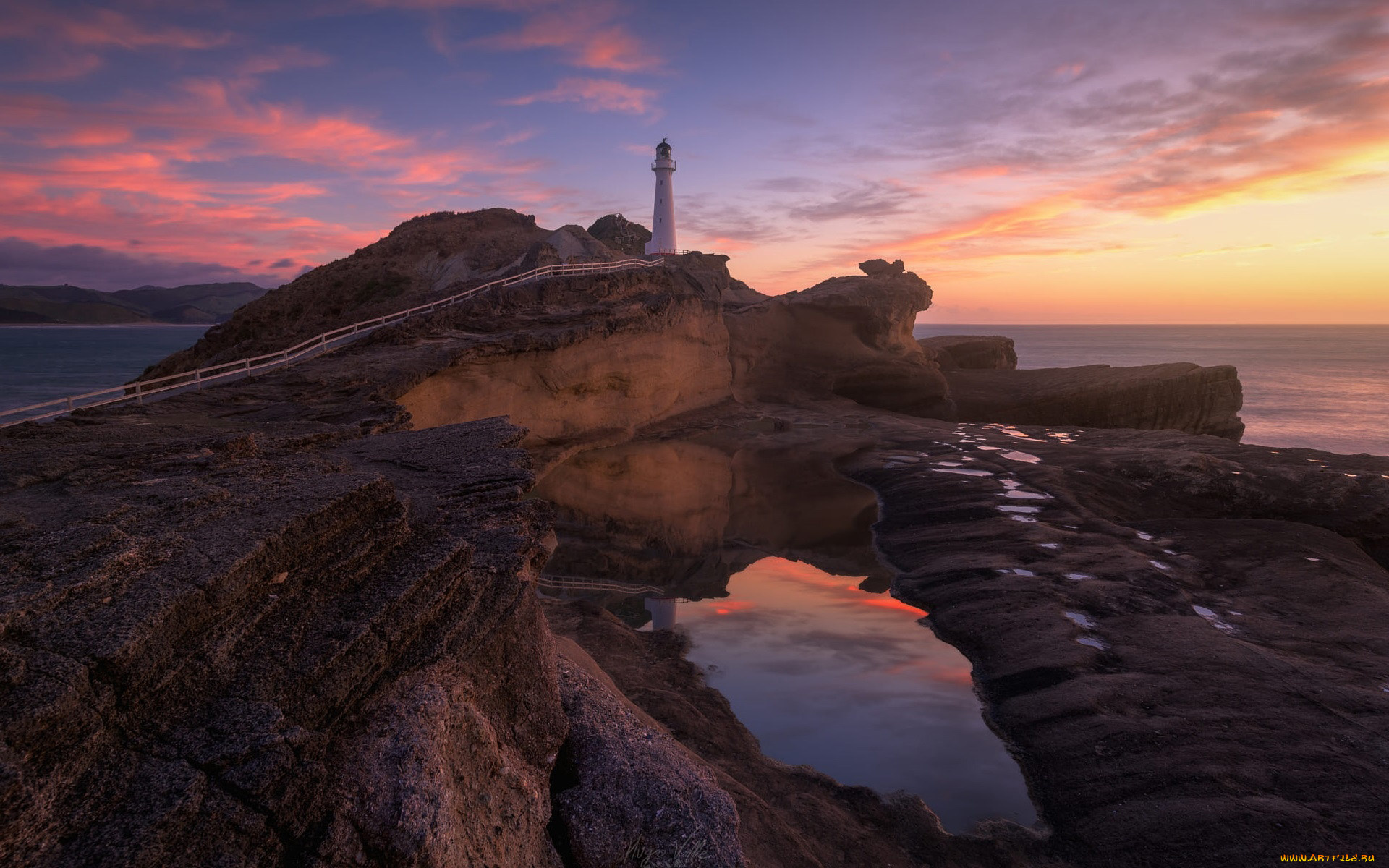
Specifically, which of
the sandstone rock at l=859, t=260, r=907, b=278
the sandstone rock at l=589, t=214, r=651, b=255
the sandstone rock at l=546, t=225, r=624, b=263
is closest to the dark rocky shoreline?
the sandstone rock at l=546, t=225, r=624, b=263

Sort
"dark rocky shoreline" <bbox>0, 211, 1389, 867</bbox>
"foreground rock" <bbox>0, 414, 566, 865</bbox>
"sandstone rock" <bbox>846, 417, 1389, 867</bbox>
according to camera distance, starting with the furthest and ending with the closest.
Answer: "sandstone rock" <bbox>846, 417, 1389, 867</bbox>
"dark rocky shoreline" <bbox>0, 211, 1389, 867</bbox>
"foreground rock" <bbox>0, 414, 566, 865</bbox>

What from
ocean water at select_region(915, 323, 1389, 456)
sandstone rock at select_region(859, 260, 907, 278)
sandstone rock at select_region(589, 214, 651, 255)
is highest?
sandstone rock at select_region(589, 214, 651, 255)

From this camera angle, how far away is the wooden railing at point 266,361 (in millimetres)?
13211

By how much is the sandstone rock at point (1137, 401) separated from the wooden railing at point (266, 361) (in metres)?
22.8

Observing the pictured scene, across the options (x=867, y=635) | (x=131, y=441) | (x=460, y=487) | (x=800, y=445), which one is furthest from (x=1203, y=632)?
(x=800, y=445)

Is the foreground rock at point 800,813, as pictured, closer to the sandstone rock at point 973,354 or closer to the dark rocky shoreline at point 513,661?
the dark rocky shoreline at point 513,661

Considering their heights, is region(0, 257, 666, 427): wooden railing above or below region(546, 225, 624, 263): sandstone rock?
below

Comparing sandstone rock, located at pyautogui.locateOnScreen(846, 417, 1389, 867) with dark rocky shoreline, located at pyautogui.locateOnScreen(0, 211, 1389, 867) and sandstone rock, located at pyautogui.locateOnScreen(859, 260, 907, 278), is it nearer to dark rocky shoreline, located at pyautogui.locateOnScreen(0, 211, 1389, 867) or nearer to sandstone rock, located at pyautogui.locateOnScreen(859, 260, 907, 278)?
dark rocky shoreline, located at pyautogui.locateOnScreen(0, 211, 1389, 867)

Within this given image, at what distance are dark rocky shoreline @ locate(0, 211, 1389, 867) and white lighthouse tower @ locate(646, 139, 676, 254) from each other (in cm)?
4154

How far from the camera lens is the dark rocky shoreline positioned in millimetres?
4754

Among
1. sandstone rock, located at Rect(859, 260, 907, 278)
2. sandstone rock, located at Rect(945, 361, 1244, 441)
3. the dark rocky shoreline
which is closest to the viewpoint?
the dark rocky shoreline

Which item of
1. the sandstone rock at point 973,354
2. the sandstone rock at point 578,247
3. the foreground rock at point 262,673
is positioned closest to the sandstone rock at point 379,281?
the sandstone rock at point 578,247

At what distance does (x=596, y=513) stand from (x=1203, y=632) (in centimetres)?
1479

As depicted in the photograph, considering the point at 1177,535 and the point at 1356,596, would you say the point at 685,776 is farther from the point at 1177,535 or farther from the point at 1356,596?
the point at 1177,535
